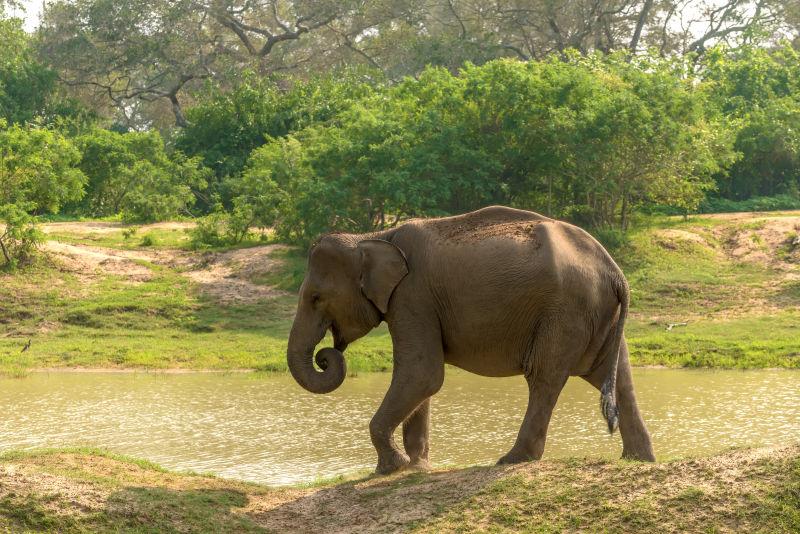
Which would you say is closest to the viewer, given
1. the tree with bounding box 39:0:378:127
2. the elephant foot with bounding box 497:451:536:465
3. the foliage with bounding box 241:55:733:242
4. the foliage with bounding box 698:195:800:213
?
the elephant foot with bounding box 497:451:536:465

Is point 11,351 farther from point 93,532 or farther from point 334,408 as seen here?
point 93,532

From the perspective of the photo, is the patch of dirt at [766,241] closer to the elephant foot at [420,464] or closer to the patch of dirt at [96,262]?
the patch of dirt at [96,262]

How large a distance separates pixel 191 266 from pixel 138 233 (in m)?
3.58

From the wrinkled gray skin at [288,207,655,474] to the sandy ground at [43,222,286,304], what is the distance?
37.2 feet

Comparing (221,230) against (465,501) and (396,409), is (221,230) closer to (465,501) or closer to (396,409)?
(396,409)

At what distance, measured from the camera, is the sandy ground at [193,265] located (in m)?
20.7

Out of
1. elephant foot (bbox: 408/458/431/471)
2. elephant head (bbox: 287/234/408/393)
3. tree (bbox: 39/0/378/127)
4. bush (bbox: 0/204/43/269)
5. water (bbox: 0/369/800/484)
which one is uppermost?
tree (bbox: 39/0/378/127)

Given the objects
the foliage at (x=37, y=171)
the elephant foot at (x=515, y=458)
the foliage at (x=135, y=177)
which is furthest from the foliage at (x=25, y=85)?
the elephant foot at (x=515, y=458)

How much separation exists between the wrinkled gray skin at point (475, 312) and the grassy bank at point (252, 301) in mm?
7634

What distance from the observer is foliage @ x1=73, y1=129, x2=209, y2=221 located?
2723 centimetres

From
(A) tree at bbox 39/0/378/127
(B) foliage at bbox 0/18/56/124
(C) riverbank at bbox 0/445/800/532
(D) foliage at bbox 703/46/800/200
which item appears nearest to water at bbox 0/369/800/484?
(C) riverbank at bbox 0/445/800/532

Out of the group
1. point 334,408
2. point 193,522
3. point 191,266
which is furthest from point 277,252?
point 193,522

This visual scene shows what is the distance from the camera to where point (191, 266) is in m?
22.3

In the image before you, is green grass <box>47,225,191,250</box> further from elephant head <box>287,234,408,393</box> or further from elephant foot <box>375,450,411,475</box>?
elephant foot <box>375,450,411,475</box>
